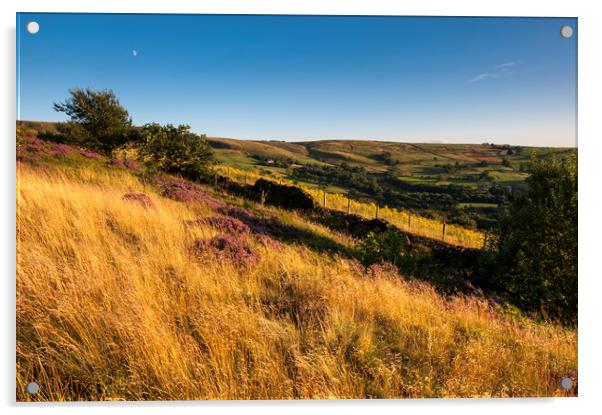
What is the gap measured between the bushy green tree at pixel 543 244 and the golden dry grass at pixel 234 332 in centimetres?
65

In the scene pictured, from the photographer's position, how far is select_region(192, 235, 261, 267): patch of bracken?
3922 mm

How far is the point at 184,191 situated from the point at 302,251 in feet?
12.0

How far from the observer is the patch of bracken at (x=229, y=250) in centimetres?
392

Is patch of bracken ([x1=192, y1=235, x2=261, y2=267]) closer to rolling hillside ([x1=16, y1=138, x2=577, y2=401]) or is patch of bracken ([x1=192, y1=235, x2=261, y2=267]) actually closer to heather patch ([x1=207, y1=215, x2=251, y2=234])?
rolling hillside ([x1=16, y1=138, x2=577, y2=401])

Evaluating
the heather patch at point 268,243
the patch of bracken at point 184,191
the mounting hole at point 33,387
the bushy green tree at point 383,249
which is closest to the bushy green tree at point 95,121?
the patch of bracken at point 184,191

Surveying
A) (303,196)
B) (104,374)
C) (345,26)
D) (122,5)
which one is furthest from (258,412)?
(303,196)

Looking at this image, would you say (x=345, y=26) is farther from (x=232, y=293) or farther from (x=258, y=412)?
(x=258, y=412)

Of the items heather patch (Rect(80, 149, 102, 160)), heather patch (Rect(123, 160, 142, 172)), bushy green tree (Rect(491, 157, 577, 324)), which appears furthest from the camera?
heather patch (Rect(123, 160, 142, 172))

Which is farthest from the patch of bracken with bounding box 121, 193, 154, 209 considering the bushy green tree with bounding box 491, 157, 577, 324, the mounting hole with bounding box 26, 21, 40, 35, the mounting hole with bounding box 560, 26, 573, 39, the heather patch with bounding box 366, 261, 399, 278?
the mounting hole with bounding box 560, 26, 573, 39

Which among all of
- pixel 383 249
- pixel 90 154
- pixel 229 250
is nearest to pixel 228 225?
pixel 229 250

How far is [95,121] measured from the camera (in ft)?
19.2

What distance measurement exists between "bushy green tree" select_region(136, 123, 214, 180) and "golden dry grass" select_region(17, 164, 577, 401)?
3.04 m

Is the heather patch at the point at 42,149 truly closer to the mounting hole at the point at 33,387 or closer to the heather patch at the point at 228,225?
the heather patch at the point at 228,225

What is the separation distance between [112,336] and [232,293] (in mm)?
1161
